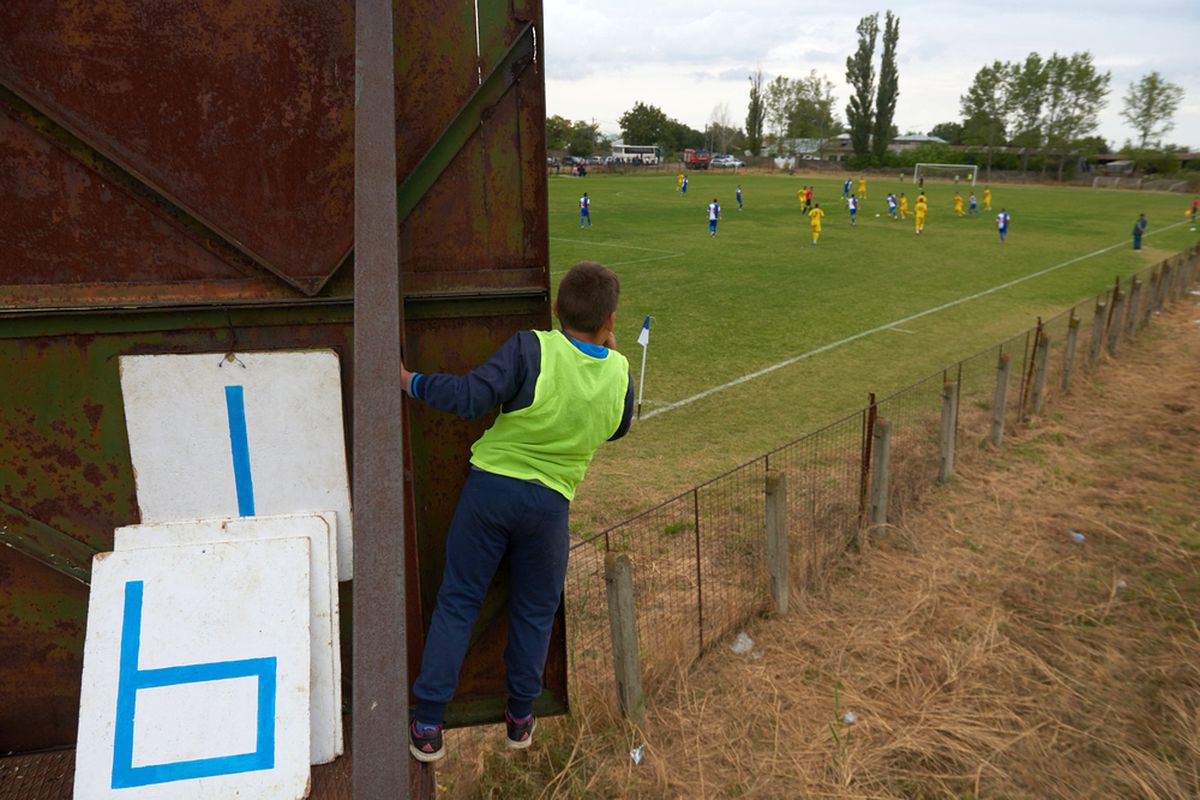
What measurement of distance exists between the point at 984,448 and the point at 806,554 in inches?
165

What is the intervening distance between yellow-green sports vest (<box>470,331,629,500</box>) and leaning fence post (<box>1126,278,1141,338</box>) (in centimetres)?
1534

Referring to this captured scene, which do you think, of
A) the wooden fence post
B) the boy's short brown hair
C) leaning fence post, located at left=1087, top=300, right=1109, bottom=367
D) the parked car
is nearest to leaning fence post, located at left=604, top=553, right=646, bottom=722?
the boy's short brown hair

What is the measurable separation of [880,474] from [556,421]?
16.8 feet

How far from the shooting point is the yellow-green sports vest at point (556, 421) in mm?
2771

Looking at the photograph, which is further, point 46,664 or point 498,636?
point 498,636

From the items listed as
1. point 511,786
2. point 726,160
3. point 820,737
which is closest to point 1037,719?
point 820,737

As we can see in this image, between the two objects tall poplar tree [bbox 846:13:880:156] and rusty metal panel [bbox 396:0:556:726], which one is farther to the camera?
tall poplar tree [bbox 846:13:880:156]

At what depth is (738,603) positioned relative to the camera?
19.9ft

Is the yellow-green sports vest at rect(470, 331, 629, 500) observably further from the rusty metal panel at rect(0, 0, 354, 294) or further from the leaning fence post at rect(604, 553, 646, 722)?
the leaning fence post at rect(604, 553, 646, 722)

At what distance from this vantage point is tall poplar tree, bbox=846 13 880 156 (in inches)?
3580

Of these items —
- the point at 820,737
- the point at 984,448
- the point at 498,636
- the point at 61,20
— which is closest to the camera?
the point at 61,20

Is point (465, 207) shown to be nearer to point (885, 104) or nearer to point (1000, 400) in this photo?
point (1000, 400)

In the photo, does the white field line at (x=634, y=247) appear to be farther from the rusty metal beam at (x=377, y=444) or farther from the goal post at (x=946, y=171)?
the goal post at (x=946, y=171)

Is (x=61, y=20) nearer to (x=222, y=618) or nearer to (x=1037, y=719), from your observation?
(x=222, y=618)
